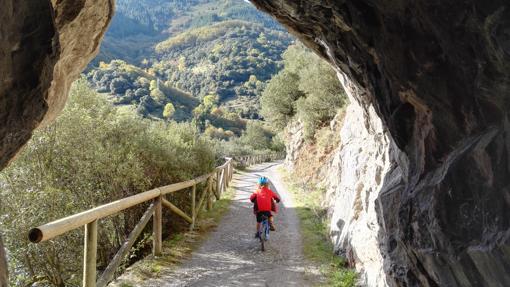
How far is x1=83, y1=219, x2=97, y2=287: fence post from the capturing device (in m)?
5.29

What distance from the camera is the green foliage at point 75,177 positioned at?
7633 millimetres

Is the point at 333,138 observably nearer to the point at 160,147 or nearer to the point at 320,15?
the point at 160,147

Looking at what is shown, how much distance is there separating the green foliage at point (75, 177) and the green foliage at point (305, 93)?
10.9 m

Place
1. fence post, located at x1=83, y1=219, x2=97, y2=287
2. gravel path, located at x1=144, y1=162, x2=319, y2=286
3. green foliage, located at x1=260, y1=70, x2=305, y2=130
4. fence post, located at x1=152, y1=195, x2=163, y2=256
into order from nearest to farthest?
fence post, located at x1=83, y1=219, x2=97, y2=287
gravel path, located at x1=144, y1=162, x2=319, y2=286
fence post, located at x1=152, y1=195, x2=163, y2=256
green foliage, located at x1=260, y1=70, x2=305, y2=130

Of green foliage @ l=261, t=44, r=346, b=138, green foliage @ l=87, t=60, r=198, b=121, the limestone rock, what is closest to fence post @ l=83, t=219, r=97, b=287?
the limestone rock

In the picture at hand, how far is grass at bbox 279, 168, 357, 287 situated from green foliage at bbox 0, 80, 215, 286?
403 centimetres

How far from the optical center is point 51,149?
8.52 meters

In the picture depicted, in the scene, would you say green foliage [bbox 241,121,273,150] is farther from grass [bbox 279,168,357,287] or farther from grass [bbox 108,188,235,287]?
grass [bbox 108,188,235,287]

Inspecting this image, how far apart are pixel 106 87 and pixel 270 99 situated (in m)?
90.9

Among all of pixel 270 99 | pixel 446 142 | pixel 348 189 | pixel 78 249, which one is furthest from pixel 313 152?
pixel 446 142

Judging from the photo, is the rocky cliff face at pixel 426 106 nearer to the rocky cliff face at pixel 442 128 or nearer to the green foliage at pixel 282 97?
the rocky cliff face at pixel 442 128

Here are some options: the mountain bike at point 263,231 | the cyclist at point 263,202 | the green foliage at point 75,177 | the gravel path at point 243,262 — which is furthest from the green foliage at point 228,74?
the mountain bike at point 263,231

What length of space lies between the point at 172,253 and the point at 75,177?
259cm

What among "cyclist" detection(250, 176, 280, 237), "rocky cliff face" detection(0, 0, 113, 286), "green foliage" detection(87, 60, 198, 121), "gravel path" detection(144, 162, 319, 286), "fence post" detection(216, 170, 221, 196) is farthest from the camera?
"green foliage" detection(87, 60, 198, 121)
